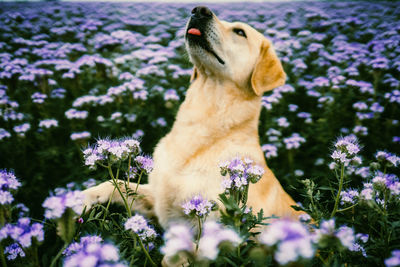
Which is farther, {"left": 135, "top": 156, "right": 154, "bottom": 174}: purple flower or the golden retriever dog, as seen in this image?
the golden retriever dog

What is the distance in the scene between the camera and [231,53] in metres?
2.43

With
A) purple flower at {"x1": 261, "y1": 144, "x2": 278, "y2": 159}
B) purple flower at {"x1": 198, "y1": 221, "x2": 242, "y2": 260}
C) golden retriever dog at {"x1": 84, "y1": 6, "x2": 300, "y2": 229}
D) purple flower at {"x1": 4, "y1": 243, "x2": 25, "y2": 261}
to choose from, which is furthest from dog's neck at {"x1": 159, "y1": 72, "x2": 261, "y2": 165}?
purple flower at {"x1": 198, "y1": 221, "x2": 242, "y2": 260}

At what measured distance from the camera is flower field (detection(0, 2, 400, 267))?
0.98m

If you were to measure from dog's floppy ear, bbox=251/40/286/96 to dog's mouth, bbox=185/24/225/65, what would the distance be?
1.06ft

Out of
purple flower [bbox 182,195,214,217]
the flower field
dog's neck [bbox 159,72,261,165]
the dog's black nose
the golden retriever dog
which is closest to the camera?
the flower field

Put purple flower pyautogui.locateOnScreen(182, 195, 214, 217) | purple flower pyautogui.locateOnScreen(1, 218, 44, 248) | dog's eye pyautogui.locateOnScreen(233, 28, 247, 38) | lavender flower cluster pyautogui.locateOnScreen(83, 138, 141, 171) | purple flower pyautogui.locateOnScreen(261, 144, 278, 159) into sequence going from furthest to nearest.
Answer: purple flower pyautogui.locateOnScreen(261, 144, 278, 159)
dog's eye pyautogui.locateOnScreen(233, 28, 247, 38)
lavender flower cluster pyautogui.locateOnScreen(83, 138, 141, 171)
purple flower pyautogui.locateOnScreen(182, 195, 214, 217)
purple flower pyautogui.locateOnScreen(1, 218, 44, 248)

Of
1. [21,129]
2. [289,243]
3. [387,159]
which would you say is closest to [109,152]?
[289,243]

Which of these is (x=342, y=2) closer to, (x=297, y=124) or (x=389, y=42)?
(x=389, y=42)

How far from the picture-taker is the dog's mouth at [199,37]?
90.7 inches

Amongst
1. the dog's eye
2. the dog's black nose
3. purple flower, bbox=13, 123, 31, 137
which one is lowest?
purple flower, bbox=13, 123, 31, 137

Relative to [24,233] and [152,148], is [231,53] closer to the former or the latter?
[152,148]

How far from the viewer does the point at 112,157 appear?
49.3 inches

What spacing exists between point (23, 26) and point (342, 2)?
8.43 meters

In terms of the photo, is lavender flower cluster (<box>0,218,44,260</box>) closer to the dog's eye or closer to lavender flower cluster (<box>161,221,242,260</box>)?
lavender flower cluster (<box>161,221,242,260</box>)
